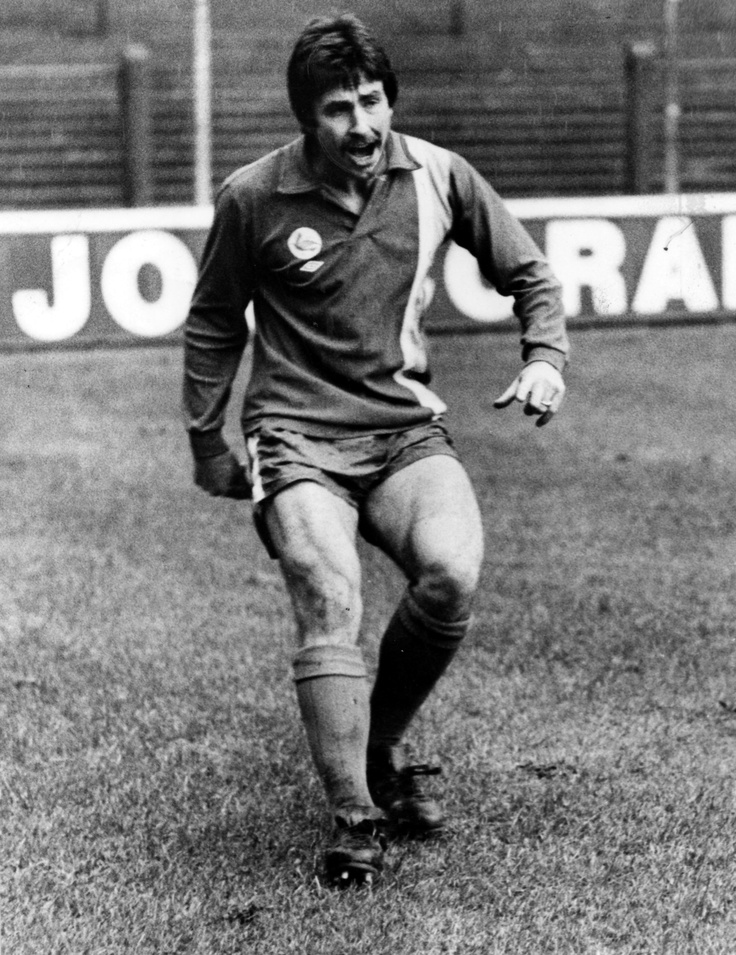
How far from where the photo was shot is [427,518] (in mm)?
4445

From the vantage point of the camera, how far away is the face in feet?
14.4

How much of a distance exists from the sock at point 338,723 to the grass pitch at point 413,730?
0.21 m

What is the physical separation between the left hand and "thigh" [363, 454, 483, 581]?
0.87ft

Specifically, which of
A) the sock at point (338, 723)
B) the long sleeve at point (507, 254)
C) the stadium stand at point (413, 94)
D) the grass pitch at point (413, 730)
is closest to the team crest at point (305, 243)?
the long sleeve at point (507, 254)

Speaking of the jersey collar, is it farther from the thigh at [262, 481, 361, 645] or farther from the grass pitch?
the grass pitch

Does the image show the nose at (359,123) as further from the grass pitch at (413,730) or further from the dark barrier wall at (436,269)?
the dark barrier wall at (436,269)

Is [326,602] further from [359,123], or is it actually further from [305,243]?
[359,123]

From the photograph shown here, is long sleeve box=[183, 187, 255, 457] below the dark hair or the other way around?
below

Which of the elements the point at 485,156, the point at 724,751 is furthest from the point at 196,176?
the point at 724,751

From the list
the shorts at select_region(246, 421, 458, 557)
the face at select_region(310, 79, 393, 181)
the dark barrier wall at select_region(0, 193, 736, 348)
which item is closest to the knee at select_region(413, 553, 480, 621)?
the shorts at select_region(246, 421, 458, 557)

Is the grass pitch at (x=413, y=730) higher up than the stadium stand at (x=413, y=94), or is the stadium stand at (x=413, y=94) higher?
the grass pitch at (x=413, y=730)

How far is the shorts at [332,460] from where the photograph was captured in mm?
4508

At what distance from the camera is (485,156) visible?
19.5 meters

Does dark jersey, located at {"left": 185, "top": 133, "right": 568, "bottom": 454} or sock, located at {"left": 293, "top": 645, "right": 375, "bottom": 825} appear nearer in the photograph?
sock, located at {"left": 293, "top": 645, "right": 375, "bottom": 825}
